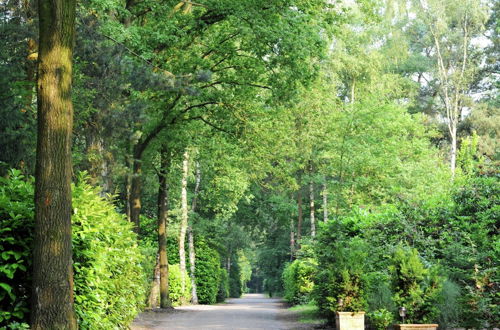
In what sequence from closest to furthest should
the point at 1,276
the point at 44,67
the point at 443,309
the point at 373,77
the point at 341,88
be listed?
the point at 1,276
the point at 44,67
the point at 443,309
the point at 373,77
the point at 341,88

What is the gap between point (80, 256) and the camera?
786 centimetres

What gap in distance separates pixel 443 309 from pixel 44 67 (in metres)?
7.51

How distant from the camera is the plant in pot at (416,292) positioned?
9664 millimetres

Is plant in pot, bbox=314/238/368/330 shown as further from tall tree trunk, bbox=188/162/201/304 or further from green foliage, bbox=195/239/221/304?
green foliage, bbox=195/239/221/304

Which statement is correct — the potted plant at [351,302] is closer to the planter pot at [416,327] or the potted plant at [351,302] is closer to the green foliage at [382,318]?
the green foliage at [382,318]

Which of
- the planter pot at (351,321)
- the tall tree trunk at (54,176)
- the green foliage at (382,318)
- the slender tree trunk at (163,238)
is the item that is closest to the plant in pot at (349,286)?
the planter pot at (351,321)

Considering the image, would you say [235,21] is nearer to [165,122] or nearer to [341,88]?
[165,122]

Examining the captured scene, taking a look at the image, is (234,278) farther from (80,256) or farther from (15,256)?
(15,256)

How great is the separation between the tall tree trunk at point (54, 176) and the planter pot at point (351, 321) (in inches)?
269

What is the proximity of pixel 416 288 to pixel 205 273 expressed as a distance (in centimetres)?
2548

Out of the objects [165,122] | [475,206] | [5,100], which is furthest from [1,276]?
[165,122]

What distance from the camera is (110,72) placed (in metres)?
13.1

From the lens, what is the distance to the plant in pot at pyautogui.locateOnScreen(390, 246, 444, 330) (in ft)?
31.7

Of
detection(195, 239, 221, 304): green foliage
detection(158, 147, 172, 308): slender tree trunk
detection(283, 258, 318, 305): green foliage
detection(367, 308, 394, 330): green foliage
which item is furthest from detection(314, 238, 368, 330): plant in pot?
detection(195, 239, 221, 304): green foliage
